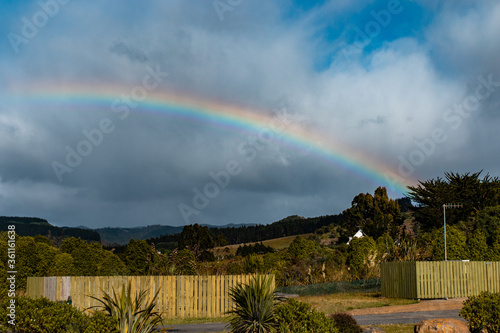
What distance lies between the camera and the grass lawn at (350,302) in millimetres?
21500

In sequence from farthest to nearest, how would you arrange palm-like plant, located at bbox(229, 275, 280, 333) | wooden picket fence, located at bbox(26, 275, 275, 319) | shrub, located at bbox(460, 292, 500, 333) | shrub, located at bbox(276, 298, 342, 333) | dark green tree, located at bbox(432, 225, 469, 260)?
1. dark green tree, located at bbox(432, 225, 469, 260)
2. wooden picket fence, located at bbox(26, 275, 275, 319)
3. shrub, located at bbox(460, 292, 500, 333)
4. palm-like plant, located at bbox(229, 275, 280, 333)
5. shrub, located at bbox(276, 298, 342, 333)

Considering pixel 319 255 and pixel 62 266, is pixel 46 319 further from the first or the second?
pixel 319 255

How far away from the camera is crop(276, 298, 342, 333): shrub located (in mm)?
9453

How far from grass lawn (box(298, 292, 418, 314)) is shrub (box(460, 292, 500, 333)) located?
8.81 m

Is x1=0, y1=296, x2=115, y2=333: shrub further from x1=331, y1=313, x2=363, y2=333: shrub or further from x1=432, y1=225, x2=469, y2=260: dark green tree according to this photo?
x1=432, y1=225, x2=469, y2=260: dark green tree

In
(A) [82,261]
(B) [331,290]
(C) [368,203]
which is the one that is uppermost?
(C) [368,203]

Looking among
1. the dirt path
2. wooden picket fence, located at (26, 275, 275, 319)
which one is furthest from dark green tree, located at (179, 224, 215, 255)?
wooden picket fence, located at (26, 275, 275, 319)

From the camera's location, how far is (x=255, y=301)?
10945mm

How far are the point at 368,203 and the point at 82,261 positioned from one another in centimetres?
6097

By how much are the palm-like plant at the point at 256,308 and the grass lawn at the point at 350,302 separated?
985 centimetres

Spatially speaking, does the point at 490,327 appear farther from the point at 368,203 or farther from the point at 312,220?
the point at 312,220

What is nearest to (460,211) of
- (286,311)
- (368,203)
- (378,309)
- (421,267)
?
(368,203)

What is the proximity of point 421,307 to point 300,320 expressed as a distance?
14.2 m

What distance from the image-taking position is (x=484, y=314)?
1167 cm
